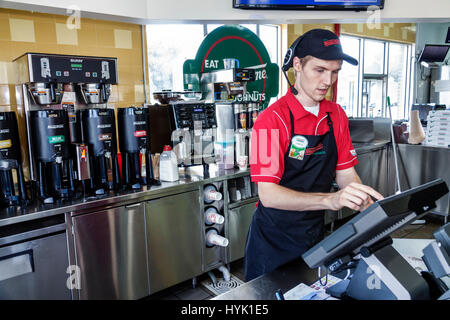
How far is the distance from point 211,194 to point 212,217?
0.20m

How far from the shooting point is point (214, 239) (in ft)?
10.3

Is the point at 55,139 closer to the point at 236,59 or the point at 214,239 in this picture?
the point at 214,239

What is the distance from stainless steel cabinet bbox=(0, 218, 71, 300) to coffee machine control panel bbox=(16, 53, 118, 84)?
1.04 m

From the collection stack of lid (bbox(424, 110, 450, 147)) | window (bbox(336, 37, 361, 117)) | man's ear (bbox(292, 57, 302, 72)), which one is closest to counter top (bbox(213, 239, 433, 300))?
man's ear (bbox(292, 57, 302, 72))

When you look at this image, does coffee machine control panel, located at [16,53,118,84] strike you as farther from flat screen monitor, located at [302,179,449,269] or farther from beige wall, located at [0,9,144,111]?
flat screen monitor, located at [302,179,449,269]

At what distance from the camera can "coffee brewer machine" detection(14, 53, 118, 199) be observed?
2555 millimetres

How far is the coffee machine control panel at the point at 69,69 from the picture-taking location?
2.57 m

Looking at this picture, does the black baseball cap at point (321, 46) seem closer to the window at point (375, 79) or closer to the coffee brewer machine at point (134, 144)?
the coffee brewer machine at point (134, 144)

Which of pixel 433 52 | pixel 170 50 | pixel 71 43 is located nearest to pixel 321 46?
pixel 71 43
